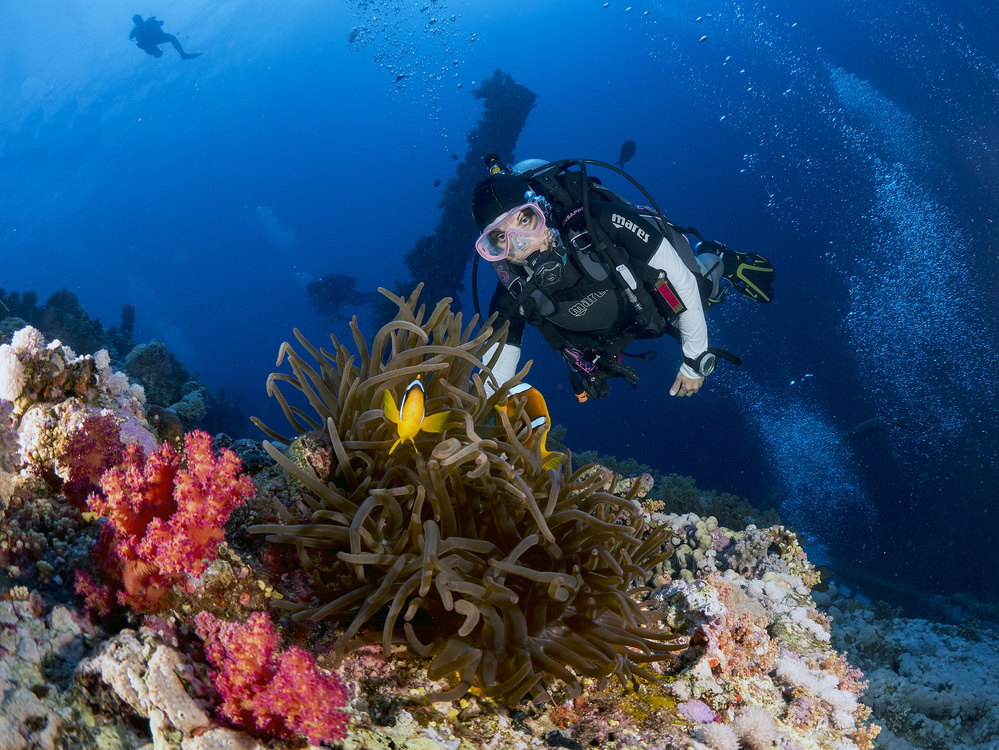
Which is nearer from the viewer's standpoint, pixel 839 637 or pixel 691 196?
pixel 839 637

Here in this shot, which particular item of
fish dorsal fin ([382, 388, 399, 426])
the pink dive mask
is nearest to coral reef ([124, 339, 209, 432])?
the pink dive mask

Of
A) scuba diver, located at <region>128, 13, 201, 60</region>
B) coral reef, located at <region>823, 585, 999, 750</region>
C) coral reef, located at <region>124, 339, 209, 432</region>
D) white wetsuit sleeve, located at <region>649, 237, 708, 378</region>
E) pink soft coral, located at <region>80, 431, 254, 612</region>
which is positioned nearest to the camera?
pink soft coral, located at <region>80, 431, 254, 612</region>

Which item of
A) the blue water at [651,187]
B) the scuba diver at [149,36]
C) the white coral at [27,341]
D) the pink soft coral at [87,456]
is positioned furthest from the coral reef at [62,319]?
the scuba diver at [149,36]

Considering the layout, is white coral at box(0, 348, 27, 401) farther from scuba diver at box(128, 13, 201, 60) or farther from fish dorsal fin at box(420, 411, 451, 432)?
scuba diver at box(128, 13, 201, 60)

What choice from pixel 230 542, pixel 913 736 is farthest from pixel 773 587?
pixel 230 542

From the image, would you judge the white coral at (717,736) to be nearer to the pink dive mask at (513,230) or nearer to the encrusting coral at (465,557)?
the encrusting coral at (465,557)

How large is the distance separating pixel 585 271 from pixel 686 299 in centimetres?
88

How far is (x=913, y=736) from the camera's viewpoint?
2963 millimetres

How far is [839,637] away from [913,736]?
0.81 metres

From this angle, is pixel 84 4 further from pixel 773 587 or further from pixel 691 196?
pixel 773 587

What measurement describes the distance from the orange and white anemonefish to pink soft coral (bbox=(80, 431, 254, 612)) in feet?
2.99

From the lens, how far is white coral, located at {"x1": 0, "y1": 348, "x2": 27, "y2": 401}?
1.95 m

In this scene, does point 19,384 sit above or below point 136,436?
above

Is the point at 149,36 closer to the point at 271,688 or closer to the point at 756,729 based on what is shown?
the point at 271,688
